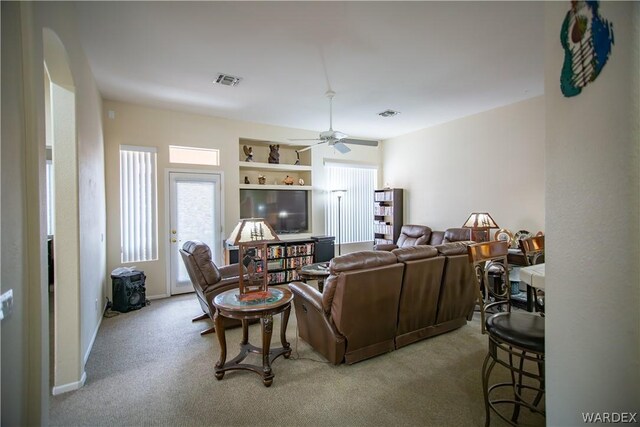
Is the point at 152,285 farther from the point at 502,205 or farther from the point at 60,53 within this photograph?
the point at 502,205

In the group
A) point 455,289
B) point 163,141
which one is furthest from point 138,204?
point 455,289

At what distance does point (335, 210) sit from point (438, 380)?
465 centimetres

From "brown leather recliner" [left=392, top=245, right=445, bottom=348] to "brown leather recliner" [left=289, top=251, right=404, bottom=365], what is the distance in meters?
0.11

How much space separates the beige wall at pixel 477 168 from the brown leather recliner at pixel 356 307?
3.14 meters

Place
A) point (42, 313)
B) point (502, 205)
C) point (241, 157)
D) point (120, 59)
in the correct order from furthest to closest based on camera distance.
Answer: point (241, 157) < point (502, 205) < point (120, 59) < point (42, 313)

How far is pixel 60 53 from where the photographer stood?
227 centimetres

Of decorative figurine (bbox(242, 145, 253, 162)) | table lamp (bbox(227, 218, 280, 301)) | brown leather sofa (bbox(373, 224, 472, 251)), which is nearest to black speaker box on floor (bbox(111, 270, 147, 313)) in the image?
table lamp (bbox(227, 218, 280, 301))

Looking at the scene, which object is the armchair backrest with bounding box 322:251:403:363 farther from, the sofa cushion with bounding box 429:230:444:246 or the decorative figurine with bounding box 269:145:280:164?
the decorative figurine with bounding box 269:145:280:164

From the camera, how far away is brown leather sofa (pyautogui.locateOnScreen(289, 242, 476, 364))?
2.60m

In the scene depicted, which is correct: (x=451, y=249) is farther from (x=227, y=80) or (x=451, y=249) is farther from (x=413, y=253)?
(x=227, y=80)

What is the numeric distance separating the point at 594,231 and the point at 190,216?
17.2ft

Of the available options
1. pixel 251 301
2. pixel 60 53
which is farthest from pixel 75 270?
pixel 60 53

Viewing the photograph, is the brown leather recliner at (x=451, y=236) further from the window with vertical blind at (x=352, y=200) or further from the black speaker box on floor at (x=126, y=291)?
the black speaker box on floor at (x=126, y=291)

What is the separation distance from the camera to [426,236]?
19.4 feet
